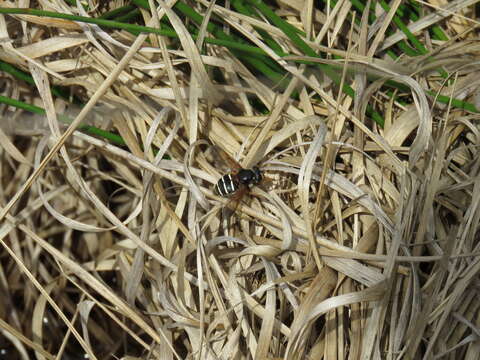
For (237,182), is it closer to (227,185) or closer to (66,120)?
(227,185)

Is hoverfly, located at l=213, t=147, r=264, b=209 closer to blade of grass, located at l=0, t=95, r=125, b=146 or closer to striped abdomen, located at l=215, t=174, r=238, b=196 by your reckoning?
striped abdomen, located at l=215, t=174, r=238, b=196

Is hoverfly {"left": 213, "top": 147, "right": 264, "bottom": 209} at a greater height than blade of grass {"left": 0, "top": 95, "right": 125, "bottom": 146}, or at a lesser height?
lesser

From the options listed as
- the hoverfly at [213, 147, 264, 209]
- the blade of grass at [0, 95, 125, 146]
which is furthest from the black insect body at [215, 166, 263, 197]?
the blade of grass at [0, 95, 125, 146]

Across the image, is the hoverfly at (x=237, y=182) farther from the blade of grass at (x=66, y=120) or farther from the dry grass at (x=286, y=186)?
the blade of grass at (x=66, y=120)

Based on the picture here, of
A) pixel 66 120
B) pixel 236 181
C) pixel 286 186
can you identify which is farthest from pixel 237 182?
pixel 66 120

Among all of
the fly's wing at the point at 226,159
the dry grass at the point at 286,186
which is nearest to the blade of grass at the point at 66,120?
the dry grass at the point at 286,186

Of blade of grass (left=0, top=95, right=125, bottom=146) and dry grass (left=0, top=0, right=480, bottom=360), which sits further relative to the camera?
blade of grass (left=0, top=95, right=125, bottom=146)
